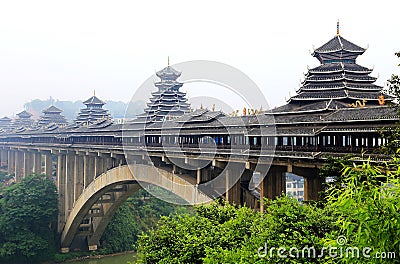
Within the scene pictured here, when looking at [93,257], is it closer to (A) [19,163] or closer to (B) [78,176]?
(B) [78,176]

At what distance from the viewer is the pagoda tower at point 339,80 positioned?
27.1m

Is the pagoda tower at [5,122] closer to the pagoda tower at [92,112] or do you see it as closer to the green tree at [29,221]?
the pagoda tower at [92,112]

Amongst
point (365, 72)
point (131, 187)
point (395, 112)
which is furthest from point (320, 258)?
point (131, 187)

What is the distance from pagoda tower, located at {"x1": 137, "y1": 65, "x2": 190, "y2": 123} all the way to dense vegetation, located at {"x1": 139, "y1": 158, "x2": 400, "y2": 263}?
120 ft

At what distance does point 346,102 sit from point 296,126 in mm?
6564

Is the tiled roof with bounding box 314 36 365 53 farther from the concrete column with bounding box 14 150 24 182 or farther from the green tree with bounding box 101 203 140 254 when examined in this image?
the concrete column with bounding box 14 150 24 182

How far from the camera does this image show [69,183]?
48969 millimetres

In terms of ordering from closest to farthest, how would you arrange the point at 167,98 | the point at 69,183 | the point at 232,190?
1. the point at 232,190
2. the point at 69,183
3. the point at 167,98

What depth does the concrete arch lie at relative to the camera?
33.6 meters

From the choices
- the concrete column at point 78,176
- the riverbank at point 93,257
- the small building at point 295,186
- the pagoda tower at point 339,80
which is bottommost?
the riverbank at point 93,257

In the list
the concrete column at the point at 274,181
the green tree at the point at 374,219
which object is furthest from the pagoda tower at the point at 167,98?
the green tree at the point at 374,219

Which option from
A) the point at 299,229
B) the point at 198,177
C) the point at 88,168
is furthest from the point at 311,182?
the point at 88,168

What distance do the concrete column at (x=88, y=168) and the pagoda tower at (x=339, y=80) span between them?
25.1m

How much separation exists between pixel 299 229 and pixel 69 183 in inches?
1564
